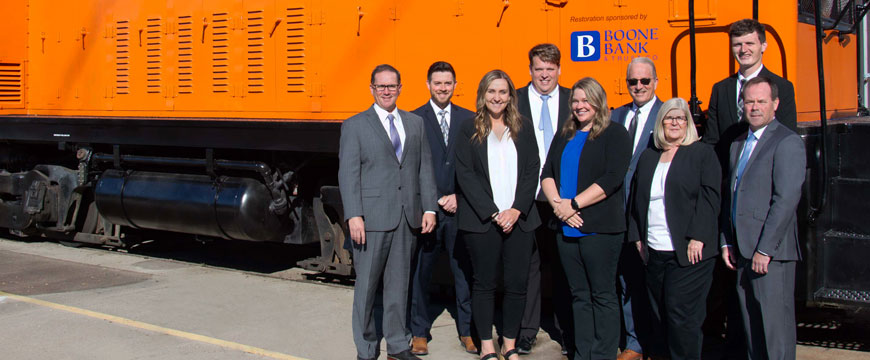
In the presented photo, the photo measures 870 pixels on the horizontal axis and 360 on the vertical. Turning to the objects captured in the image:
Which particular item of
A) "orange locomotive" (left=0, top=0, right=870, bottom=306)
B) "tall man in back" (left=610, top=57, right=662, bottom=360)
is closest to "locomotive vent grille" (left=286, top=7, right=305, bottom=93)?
"orange locomotive" (left=0, top=0, right=870, bottom=306)

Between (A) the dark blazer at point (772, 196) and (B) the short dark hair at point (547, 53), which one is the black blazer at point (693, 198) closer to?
(A) the dark blazer at point (772, 196)

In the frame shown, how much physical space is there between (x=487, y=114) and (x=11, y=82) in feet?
22.5

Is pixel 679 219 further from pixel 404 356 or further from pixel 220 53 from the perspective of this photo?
pixel 220 53

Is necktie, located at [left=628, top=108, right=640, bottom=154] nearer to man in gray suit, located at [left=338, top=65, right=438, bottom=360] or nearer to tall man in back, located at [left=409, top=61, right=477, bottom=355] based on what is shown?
tall man in back, located at [left=409, top=61, right=477, bottom=355]

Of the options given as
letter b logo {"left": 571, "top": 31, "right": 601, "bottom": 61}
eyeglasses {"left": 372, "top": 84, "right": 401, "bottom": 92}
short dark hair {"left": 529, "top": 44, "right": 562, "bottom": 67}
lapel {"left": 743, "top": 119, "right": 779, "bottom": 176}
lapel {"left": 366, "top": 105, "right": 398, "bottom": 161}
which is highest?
letter b logo {"left": 571, "top": 31, "right": 601, "bottom": 61}

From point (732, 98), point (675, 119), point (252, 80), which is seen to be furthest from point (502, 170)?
point (252, 80)

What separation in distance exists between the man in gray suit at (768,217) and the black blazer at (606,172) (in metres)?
0.64

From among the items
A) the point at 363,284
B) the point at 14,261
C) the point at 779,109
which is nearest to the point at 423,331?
the point at 363,284

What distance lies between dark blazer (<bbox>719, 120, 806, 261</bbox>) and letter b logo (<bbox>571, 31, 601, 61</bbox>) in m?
1.70

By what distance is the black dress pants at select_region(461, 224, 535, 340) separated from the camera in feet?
15.8

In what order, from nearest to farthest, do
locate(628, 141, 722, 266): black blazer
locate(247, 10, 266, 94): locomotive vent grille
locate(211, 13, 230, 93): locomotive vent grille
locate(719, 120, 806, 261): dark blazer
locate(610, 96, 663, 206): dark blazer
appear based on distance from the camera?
locate(719, 120, 806, 261): dark blazer
locate(628, 141, 722, 266): black blazer
locate(610, 96, 663, 206): dark blazer
locate(247, 10, 266, 94): locomotive vent grille
locate(211, 13, 230, 93): locomotive vent grille

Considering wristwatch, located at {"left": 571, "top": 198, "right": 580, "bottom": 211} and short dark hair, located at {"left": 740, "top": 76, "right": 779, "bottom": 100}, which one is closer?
short dark hair, located at {"left": 740, "top": 76, "right": 779, "bottom": 100}

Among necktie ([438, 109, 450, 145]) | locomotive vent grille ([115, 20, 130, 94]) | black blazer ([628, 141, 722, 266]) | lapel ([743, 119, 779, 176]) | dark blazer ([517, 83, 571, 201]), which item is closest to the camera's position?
lapel ([743, 119, 779, 176])

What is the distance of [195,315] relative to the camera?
245 inches
